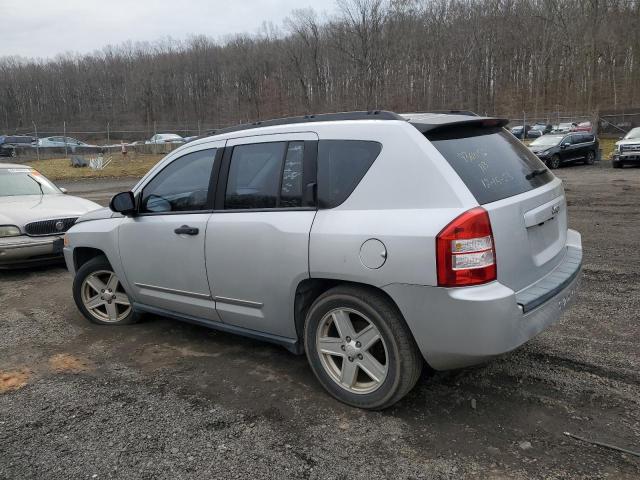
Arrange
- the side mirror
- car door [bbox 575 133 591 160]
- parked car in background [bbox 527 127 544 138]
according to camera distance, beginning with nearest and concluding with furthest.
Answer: the side mirror → car door [bbox 575 133 591 160] → parked car in background [bbox 527 127 544 138]

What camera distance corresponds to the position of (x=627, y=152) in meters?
21.5

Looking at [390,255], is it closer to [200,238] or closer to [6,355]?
[200,238]

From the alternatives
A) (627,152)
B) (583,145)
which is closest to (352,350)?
(627,152)

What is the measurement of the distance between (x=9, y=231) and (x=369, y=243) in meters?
5.96

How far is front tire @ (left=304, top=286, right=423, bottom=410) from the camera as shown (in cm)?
299

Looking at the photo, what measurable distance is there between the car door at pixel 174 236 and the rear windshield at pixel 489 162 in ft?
Result: 5.78

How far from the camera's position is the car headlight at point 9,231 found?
22.7 ft

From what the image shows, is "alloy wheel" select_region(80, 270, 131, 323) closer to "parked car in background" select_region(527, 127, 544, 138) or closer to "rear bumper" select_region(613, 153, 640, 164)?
"rear bumper" select_region(613, 153, 640, 164)

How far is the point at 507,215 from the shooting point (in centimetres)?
292

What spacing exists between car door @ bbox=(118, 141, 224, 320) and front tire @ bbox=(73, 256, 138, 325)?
1.47 ft

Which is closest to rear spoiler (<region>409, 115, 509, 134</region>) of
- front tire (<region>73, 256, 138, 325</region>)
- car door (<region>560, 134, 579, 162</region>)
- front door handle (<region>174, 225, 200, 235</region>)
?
front door handle (<region>174, 225, 200, 235</region>)

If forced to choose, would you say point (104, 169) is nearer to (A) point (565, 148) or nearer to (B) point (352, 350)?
(A) point (565, 148)

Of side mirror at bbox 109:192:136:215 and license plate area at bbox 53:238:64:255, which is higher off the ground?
side mirror at bbox 109:192:136:215

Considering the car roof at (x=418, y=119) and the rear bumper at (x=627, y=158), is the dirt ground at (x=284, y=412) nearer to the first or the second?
the car roof at (x=418, y=119)
